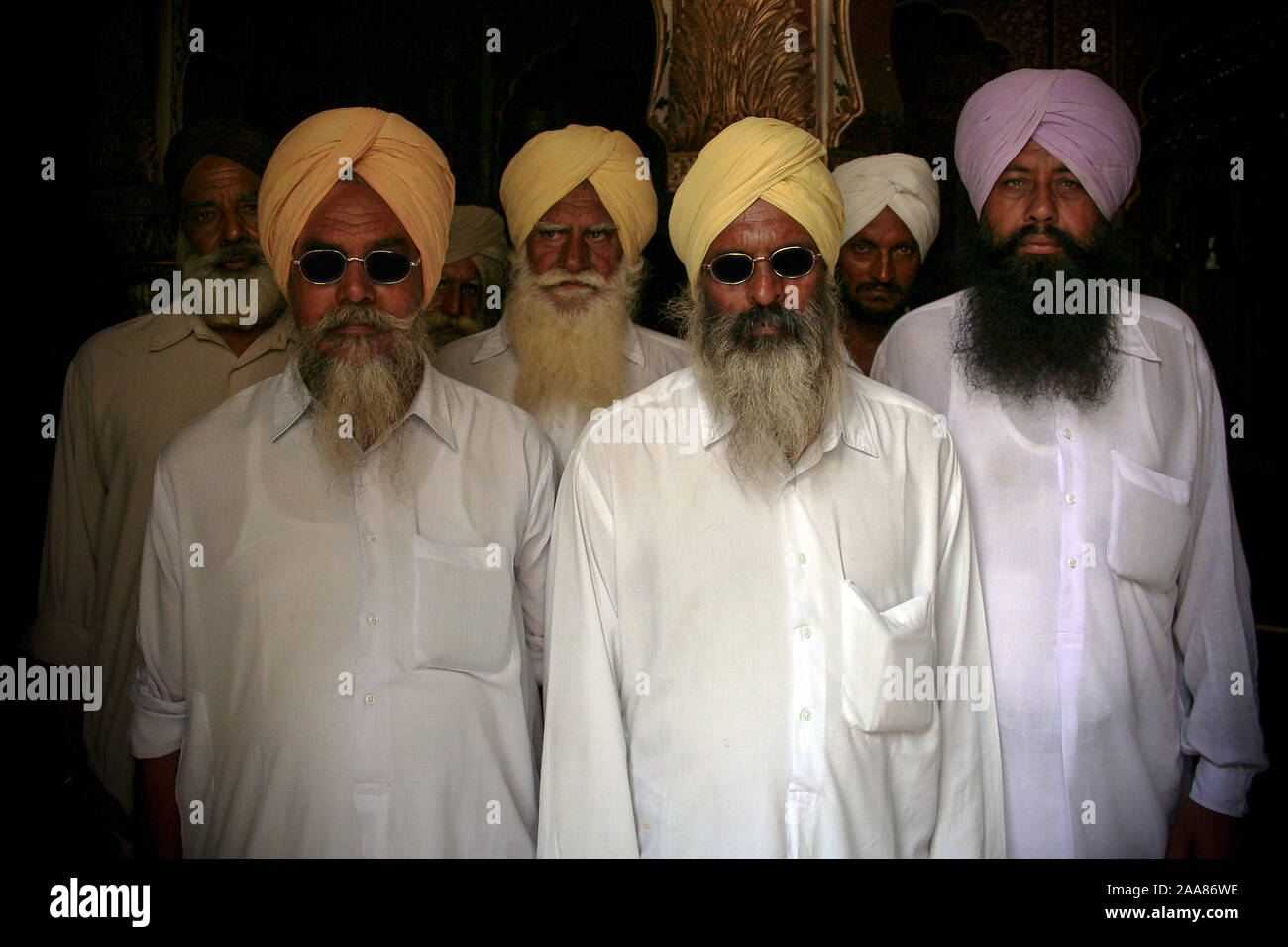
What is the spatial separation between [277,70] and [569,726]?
1.73 m

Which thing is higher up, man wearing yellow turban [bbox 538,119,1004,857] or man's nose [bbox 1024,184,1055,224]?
man's nose [bbox 1024,184,1055,224]

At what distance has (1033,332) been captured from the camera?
2.46 meters

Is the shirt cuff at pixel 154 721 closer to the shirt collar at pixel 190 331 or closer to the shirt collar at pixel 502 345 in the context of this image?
the shirt collar at pixel 190 331

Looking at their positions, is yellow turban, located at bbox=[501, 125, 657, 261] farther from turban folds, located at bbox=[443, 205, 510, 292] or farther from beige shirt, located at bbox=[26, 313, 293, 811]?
beige shirt, located at bbox=[26, 313, 293, 811]

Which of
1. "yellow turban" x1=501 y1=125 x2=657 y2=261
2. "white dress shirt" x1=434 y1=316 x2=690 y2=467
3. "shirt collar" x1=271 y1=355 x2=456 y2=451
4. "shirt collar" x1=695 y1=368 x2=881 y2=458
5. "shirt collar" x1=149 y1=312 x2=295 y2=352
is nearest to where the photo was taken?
"shirt collar" x1=695 y1=368 x2=881 y2=458

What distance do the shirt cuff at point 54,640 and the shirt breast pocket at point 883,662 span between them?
5.60 ft

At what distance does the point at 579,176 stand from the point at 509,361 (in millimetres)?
496

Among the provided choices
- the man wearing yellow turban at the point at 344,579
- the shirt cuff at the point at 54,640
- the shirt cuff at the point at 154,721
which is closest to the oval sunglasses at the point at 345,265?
the man wearing yellow turban at the point at 344,579

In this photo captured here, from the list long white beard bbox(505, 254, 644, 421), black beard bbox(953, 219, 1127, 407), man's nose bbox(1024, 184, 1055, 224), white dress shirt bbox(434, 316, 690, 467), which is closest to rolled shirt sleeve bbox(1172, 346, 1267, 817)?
black beard bbox(953, 219, 1127, 407)

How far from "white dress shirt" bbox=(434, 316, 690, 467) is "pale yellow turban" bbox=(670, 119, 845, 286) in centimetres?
60

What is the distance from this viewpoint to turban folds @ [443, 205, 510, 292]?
9.08 feet

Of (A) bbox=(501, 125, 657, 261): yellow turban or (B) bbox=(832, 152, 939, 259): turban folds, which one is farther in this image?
(B) bbox=(832, 152, 939, 259): turban folds

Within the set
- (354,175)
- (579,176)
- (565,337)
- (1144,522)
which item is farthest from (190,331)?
(1144,522)

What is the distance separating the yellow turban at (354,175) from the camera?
222 centimetres
